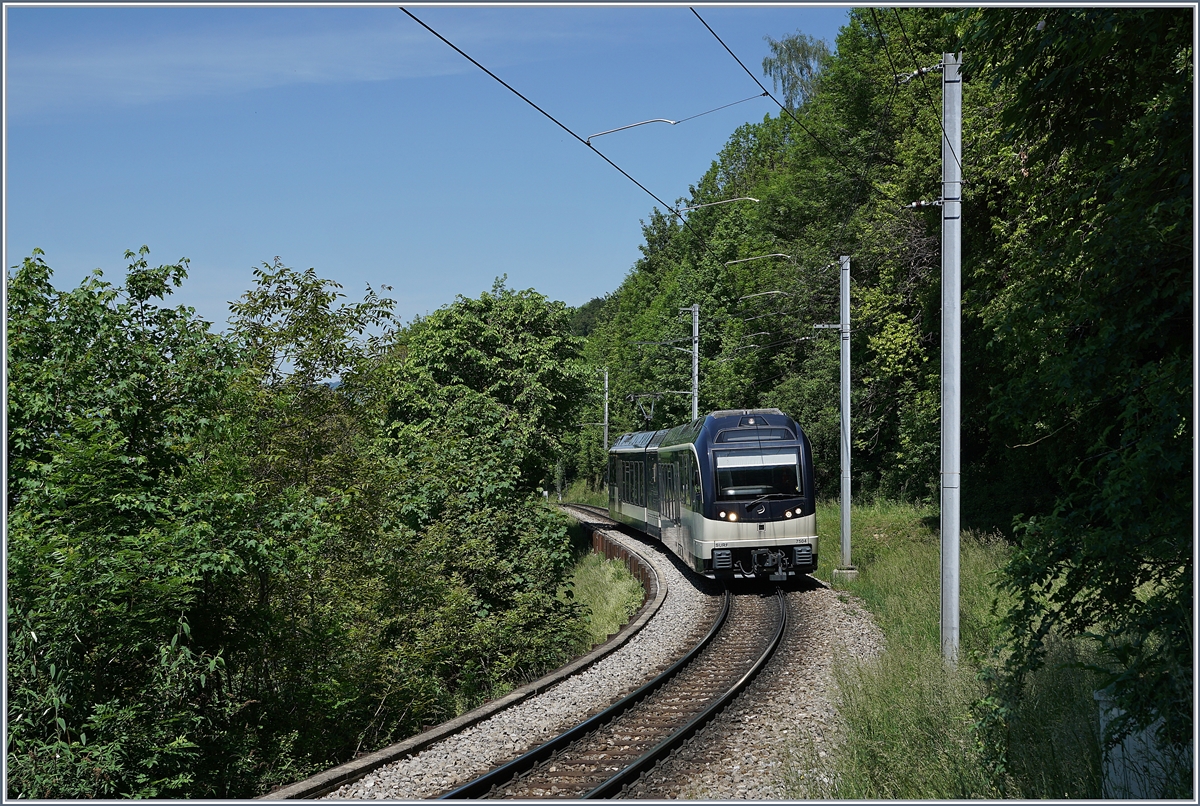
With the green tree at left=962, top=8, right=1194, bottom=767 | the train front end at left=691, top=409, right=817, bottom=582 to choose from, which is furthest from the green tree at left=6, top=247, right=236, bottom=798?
the train front end at left=691, top=409, right=817, bottom=582

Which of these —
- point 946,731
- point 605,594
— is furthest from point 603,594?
point 946,731

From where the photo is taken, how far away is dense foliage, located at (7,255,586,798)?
7949 mm

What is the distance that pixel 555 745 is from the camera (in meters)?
8.86

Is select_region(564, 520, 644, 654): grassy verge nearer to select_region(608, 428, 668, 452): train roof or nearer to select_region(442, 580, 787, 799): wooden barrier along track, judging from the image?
select_region(608, 428, 668, 452): train roof

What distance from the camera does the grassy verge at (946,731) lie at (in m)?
6.72

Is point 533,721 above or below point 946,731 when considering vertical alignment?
below

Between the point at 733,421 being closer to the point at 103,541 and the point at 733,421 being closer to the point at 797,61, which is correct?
the point at 103,541

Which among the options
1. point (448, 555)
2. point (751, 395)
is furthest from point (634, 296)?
point (448, 555)

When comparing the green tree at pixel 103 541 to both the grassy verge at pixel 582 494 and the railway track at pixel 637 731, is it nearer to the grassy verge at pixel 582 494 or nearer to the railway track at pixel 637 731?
the railway track at pixel 637 731

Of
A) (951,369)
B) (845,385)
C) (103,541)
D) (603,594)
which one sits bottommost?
(603,594)

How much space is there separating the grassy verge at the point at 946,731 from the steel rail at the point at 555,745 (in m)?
2.14

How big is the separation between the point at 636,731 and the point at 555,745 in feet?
3.67

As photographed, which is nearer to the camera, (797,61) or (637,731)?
(637,731)

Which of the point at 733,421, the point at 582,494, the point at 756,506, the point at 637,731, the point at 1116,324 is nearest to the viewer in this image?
the point at 1116,324
